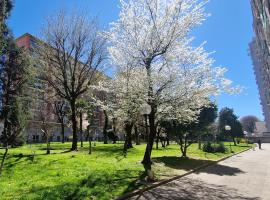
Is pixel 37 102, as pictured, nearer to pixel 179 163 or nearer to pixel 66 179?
pixel 179 163

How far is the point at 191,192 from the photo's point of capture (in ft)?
37.6

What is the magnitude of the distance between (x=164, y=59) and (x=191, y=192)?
321 inches

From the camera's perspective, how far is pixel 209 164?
70.3ft

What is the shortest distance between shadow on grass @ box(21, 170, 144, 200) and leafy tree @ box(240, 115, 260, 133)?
12322 cm

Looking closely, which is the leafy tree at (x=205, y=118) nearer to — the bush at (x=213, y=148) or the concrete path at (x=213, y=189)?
the concrete path at (x=213, y=189)

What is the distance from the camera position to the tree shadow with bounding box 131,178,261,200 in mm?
10475

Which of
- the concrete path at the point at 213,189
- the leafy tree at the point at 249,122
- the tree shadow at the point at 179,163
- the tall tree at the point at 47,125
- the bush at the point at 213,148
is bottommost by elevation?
the concrete path at the point at 213,189

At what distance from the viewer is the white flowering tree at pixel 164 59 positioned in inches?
643

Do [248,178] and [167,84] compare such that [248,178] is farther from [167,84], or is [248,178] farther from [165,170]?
[167,84]

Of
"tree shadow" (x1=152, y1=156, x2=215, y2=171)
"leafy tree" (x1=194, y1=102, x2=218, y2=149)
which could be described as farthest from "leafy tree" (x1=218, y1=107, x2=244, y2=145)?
"tree shadow" (x1=152, y1=156, x2=215, y2=171)

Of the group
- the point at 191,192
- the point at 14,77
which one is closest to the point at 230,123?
the point at 14,77

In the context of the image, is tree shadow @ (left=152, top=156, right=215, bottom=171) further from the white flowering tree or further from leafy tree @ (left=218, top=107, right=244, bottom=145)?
leafy tree @ (left=218, top=107, right=244, bottom=145)

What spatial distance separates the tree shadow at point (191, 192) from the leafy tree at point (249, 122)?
400 ft

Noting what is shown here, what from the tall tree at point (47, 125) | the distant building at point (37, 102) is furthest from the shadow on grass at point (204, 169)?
the tall tree at point (47, 125)
